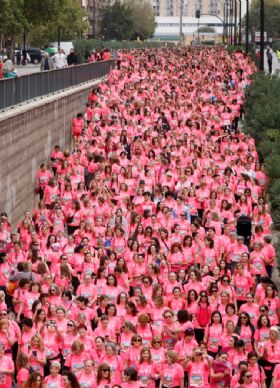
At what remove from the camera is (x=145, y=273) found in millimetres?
18578

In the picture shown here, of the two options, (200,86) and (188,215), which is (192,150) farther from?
(200,86)

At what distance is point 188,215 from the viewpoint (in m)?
22.8

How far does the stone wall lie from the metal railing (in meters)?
0.25

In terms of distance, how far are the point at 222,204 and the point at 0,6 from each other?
35.4 m

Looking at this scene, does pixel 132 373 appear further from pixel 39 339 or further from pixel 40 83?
pixel 40 83

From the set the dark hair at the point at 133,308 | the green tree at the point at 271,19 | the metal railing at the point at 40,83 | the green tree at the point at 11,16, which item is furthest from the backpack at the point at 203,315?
the green tree at the point at 271,19

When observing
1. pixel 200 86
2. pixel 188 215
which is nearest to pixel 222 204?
pixel 188 215

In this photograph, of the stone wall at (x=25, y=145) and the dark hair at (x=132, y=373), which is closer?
the dark hair at (x=132, y=373)

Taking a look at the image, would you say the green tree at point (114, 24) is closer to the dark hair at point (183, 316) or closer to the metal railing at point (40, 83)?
the metal railing at point (40, 83)

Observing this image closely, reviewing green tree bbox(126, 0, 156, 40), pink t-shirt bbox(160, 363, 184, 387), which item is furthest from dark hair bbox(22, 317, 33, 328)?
green tree bbox(126, 0, 156, 40)

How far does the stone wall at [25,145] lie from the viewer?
26828mm

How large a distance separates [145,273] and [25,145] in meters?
11.5

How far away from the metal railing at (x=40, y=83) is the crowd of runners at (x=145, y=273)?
1.63 meters

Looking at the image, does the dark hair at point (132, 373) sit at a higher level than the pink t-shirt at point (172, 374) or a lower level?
higher
